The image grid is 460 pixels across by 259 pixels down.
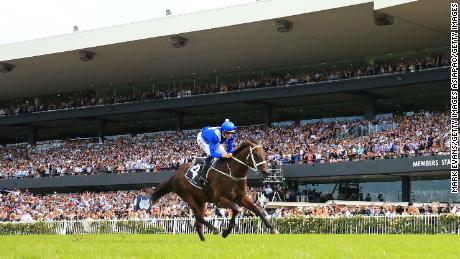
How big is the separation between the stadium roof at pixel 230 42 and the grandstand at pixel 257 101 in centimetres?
11

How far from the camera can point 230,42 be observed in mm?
41969

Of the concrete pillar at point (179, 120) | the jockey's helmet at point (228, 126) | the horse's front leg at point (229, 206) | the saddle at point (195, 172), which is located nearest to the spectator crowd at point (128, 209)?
the concrete pillar at point (179, 120)

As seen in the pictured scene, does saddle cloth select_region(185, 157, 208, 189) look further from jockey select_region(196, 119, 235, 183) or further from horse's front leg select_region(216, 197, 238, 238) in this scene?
horse's front leg select_region(216, 197, 238, 238)

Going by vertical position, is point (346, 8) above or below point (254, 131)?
above

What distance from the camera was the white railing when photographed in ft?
77.0

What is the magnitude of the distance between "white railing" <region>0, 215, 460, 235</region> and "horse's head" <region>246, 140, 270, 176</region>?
1162cm

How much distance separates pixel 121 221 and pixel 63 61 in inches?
801

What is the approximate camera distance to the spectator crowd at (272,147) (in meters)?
35.6

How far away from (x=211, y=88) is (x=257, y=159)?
34.1 meters

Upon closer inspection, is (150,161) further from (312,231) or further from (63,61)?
(312,231)

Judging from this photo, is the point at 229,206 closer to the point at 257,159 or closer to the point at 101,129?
the point at 257,159

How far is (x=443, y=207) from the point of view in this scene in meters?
30.2

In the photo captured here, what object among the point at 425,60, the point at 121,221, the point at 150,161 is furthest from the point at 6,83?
the point at 425,60

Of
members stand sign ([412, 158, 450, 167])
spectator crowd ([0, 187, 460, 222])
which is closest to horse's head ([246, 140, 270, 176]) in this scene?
spectator crowd ([0, 187, 460, 222])
